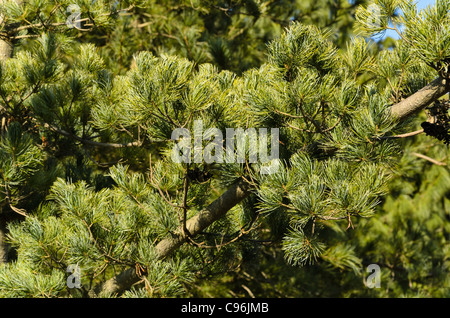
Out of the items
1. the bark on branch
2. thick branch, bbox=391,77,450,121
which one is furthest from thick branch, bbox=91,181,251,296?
thick branch, bbox=391,77,450,121

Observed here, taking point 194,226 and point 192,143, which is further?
point 194,226

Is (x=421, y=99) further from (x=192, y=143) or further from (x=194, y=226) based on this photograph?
(x=194, y=226)

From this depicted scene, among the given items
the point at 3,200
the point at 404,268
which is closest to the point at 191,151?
the point at 3,200

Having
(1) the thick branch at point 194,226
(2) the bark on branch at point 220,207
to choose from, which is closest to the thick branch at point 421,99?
(2) the bark on branch at point 220,207

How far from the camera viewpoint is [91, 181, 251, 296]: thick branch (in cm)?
148

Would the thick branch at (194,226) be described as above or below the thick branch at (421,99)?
below

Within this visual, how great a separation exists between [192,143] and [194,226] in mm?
379

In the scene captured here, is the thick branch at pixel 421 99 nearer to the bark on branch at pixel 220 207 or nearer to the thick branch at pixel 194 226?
the bark on branch at pixel 220 207

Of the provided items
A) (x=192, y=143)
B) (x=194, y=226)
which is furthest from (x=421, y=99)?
(x=194, y=226)

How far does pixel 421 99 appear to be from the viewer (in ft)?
4.01

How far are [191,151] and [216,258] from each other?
556mm

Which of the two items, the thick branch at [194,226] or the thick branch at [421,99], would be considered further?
the thick branch at [194,226]

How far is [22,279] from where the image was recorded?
1.44 m

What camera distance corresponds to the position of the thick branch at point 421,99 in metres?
1.19
